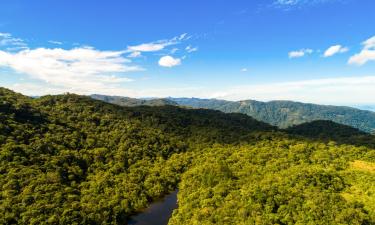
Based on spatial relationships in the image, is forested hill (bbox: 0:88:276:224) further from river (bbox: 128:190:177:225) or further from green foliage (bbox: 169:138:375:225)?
green foliage (bbox: 169:138:375:225)

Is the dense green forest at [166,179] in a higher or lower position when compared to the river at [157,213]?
higher

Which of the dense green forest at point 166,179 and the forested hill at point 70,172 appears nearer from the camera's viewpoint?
the dense green forest at point 166,179

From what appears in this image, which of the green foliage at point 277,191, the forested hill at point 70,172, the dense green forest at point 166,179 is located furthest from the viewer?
the forested hill at point 70,172

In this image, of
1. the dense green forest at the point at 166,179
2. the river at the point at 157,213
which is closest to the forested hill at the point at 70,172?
the dense green forest at the point at 166,179

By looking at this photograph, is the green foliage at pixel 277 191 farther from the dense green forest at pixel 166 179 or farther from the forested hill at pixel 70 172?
the forested hill at pixel 70 172

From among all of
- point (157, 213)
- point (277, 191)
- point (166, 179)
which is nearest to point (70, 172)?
point (166, 179)

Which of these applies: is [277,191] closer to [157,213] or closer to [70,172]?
[157,213]
